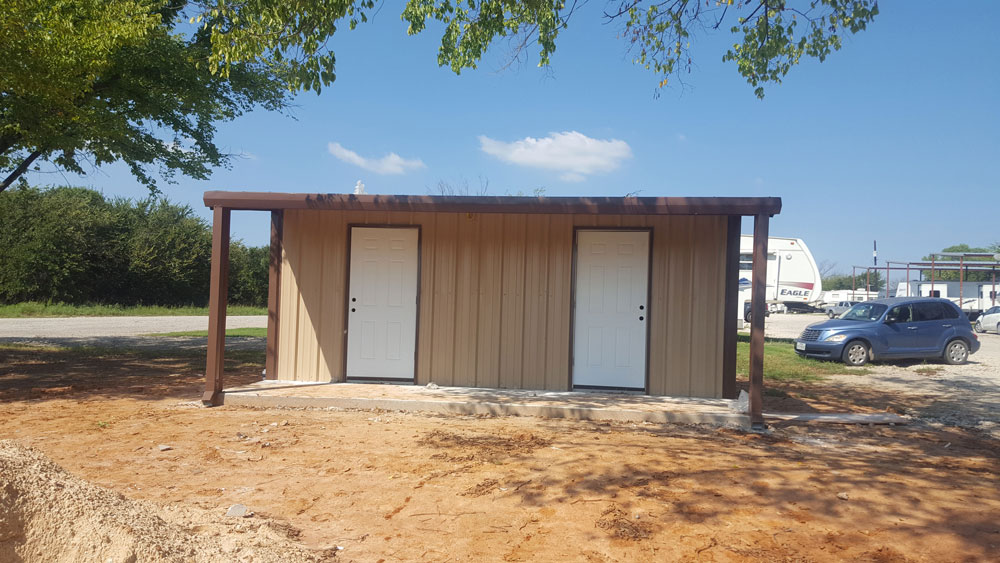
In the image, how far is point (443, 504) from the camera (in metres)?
3.97

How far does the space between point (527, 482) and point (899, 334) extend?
11310 mm

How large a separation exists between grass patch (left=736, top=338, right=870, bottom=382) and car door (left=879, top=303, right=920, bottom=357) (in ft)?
3.36

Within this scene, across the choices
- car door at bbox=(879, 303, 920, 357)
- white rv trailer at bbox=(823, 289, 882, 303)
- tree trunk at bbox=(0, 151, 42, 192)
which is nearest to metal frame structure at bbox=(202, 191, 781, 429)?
tree trunk at bbox=(0, 151, 42, 192)

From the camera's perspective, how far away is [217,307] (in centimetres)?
707

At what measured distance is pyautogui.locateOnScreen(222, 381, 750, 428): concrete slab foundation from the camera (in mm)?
6586

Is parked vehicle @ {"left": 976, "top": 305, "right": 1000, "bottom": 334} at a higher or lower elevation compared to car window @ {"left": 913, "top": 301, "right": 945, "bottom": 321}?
lower

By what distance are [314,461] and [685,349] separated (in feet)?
15.4

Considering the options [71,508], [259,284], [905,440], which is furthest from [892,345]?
[259,284]

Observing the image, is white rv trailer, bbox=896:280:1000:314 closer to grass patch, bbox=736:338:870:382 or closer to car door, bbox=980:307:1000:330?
car door, bbox=980:307:1000:330

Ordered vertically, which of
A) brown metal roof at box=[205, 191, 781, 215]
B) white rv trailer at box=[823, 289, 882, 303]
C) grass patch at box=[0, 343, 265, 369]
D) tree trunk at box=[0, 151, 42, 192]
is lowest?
grass patch at box=[0, 343, 265, 369]

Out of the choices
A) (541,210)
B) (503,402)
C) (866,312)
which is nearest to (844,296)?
(866,312)

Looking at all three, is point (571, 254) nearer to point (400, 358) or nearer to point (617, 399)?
point (617, 399)

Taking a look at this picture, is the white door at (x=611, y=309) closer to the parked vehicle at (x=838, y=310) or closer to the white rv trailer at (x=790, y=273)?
the parked vehicle at (x=838, y=310)

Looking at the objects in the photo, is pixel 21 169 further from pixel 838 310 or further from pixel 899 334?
pixel 838 310
